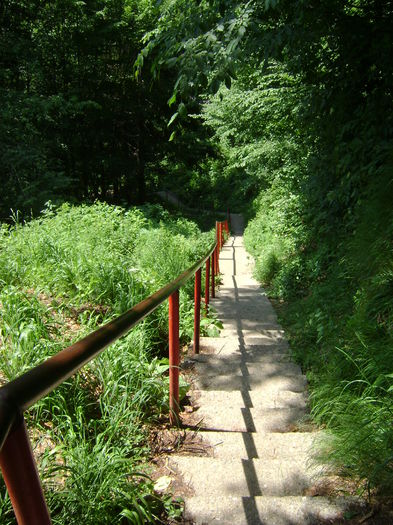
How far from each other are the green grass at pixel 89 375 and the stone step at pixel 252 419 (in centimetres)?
28

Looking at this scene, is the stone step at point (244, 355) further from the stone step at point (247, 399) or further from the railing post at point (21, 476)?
the railing post at point (21, 476)

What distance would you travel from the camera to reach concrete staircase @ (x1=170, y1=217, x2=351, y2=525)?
1635 mm

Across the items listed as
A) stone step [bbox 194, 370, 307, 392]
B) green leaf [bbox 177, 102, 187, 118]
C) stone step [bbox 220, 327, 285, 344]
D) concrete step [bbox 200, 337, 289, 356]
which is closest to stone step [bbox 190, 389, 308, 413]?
stone step [bbox 194, 370, 307, 392]

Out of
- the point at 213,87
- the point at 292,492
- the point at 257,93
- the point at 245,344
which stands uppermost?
the point at 257,93

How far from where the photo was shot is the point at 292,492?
186 cm

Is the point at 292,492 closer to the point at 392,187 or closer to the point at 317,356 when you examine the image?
the point at 317,356

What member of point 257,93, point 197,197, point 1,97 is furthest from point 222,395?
point 197,197

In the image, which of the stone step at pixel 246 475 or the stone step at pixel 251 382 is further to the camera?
the stone step at pixel 251 382

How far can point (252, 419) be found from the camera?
8.74ft

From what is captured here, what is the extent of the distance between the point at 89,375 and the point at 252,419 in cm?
112

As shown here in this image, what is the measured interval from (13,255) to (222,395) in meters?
3.20

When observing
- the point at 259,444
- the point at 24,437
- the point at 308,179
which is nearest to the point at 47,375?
the point at 24,437

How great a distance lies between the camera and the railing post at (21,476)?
2.38 feet

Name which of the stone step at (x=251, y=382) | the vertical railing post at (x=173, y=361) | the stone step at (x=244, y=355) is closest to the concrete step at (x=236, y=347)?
the stone step at (x=244, y=355)
